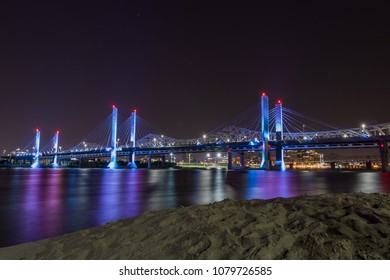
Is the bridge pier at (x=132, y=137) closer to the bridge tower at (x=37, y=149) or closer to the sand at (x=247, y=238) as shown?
the bridge tower at (x=37, y=149)

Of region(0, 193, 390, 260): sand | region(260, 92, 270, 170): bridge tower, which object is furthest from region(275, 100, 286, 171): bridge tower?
region(0, 193, 390, 260): sand

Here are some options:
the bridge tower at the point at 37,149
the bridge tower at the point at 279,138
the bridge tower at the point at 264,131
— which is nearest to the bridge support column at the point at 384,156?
the bridge tower at the point at 279,138

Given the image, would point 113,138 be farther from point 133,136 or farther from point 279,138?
point 279,138

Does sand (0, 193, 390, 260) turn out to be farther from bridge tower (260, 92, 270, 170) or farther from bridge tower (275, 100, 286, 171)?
bridge tower (275, 100, 286, 171)
